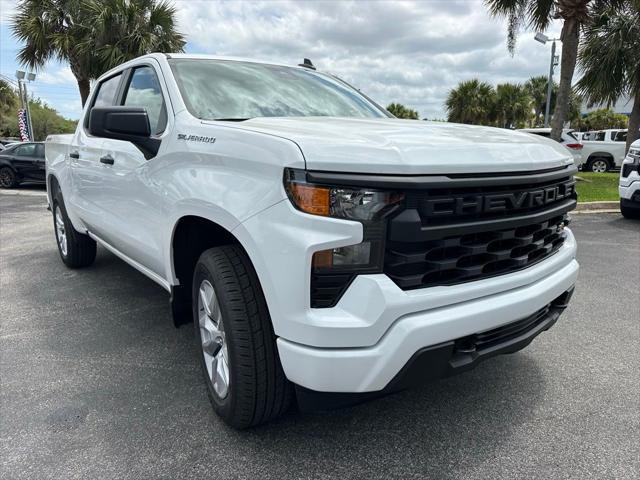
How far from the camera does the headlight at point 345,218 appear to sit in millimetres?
1740

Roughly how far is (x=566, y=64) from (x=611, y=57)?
1.87 metres

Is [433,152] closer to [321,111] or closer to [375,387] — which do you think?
[375,387]

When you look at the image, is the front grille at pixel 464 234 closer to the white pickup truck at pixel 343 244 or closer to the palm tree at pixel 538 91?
the white pickup truck at pixel 343 244

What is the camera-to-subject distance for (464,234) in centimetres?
188

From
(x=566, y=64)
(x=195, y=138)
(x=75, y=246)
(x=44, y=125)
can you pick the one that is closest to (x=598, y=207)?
(x=566, y=64)

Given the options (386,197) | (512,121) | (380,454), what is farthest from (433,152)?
(512,121)

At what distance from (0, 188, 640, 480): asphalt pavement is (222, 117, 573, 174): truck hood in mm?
1225

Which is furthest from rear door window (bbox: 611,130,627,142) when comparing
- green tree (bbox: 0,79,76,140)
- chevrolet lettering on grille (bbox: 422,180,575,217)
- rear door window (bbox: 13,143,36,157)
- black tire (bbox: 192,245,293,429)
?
green tree (bbox: 0,79,76,140)

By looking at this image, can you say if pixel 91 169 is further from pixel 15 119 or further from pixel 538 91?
pixel 15 119

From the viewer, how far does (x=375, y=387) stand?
1802 mm

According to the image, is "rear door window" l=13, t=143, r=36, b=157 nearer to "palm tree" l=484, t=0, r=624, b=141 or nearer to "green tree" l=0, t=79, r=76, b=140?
"palm tree" l=484, t=0, r=624, b=141

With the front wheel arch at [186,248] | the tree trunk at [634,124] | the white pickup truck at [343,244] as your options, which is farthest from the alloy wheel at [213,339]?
the tree trunk at [634,124]

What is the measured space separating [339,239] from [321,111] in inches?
61.4

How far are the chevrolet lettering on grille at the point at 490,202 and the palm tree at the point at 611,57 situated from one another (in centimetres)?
1268
